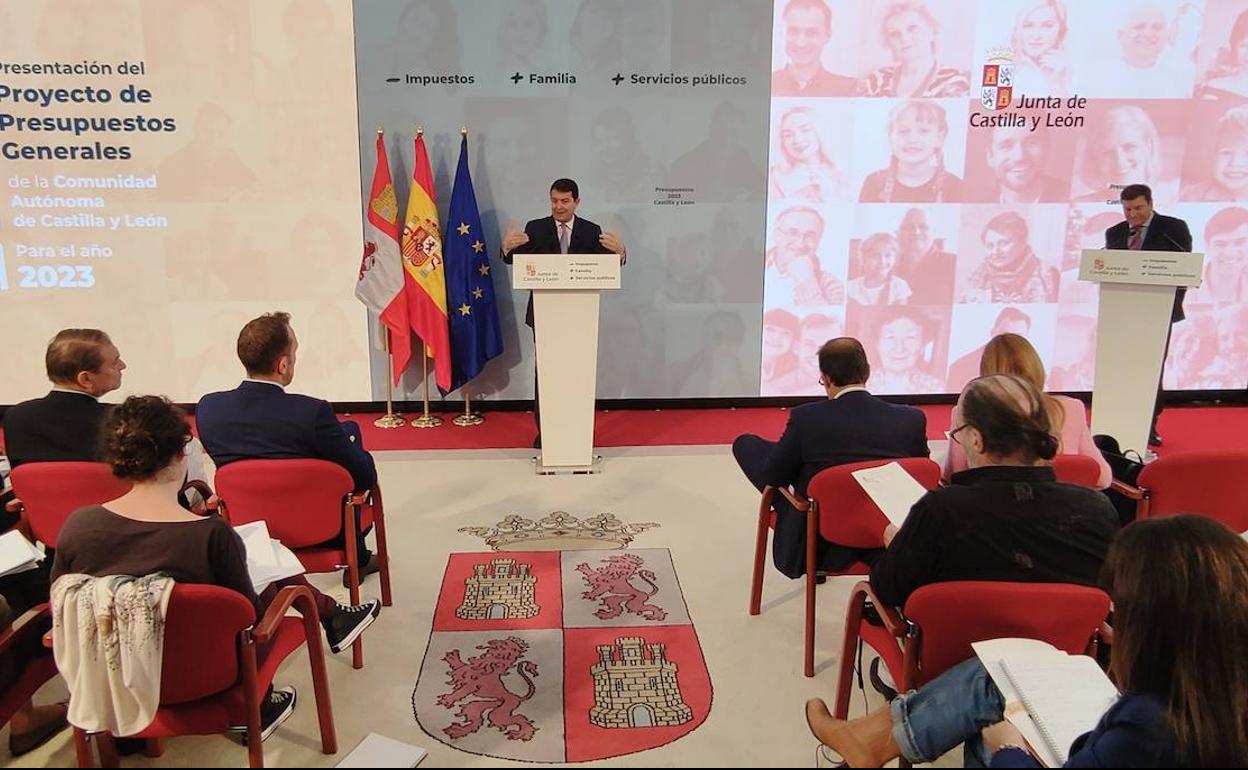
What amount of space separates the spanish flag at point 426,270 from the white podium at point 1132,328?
14.2 feet

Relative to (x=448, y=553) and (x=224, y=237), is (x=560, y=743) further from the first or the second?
(x=224, y=237)

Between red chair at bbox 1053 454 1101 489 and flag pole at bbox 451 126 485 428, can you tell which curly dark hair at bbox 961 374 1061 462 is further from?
flag pole at bbox 451 126 485 428

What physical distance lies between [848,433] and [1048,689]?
138 centimetres

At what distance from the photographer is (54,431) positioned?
3.31 metres

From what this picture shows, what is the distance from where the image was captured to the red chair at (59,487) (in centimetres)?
308

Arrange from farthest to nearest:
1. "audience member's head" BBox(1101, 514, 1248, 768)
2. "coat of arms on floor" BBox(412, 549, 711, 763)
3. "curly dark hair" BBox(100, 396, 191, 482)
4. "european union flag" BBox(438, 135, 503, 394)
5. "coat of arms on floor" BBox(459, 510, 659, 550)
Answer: "european union flag" BBox(438, 135, 503, 394)
"coat of arms on floor" BBox(459, 510, 659, 550)
"coat of arms on floor" BBox(412, 549, 711, 763)
"curly dark hair" BBox(100, 396, 191, 482)
"audience member's head" BBox(1101, 514, 1248, 768)

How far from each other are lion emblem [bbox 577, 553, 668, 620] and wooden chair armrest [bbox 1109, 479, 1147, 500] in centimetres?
181

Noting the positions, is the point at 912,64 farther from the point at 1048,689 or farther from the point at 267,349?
the point at 1048,689

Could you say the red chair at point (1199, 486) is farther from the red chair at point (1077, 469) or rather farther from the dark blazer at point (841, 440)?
the dark blazer at point (841, 440)

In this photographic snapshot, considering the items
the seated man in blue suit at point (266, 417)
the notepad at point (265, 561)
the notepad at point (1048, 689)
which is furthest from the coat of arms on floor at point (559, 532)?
the notepad at point (1048, 689)

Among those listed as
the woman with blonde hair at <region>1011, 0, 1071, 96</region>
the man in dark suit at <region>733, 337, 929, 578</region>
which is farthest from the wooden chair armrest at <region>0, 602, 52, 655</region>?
the woman with blonde hair at <region>1011, 0, 1071, 96</region>

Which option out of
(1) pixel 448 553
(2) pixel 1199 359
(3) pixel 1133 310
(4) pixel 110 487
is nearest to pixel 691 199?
(3) pixel 1133 310

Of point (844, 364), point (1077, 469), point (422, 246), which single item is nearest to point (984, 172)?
point (422, 246)

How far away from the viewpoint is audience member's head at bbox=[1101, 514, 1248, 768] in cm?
149
